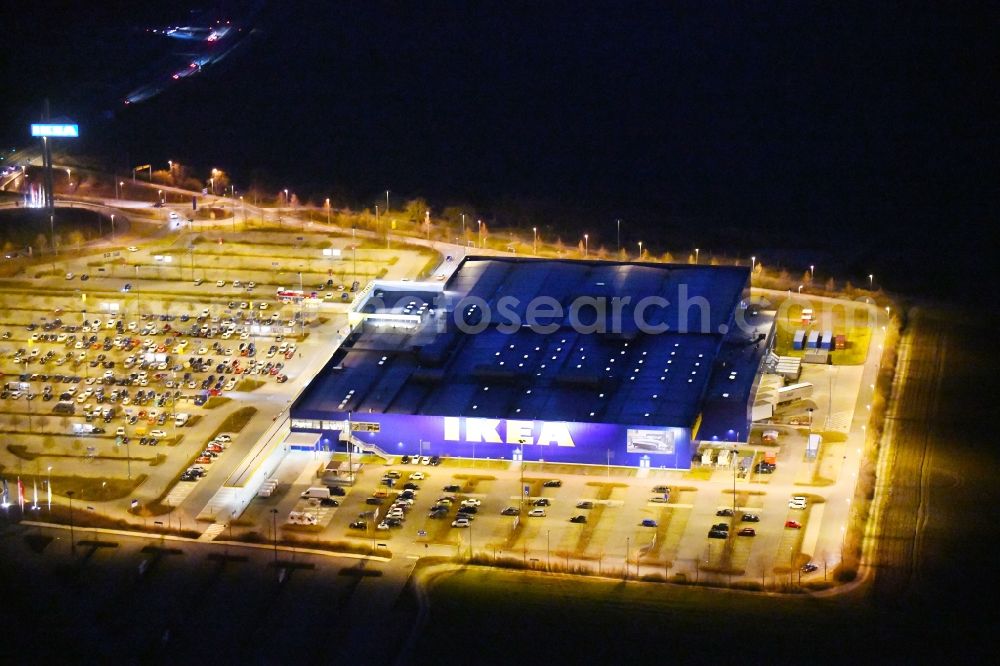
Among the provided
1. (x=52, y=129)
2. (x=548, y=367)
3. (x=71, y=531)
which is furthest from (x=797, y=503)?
(x=52, y=129)

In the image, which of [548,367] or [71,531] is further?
[548,367]

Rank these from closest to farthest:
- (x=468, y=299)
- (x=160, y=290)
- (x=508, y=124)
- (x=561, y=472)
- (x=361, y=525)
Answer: (x=361, y=525)
(x=561, y=472)
(x=468, y=299)
(x=160, y=290)
(x=508, y=124)

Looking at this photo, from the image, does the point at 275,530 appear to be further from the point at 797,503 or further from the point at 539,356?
the point at 797,503

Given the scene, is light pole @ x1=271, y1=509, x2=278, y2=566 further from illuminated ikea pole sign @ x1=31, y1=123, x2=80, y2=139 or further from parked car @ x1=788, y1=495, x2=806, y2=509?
illuminated ikea pole sign @ x1=31, y1=123, x2=80, y2=139

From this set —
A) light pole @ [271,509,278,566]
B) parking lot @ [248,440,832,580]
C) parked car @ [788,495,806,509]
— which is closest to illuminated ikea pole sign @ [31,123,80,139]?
parking lot @ [248,440,832,580]

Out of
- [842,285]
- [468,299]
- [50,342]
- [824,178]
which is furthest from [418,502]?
[824,178]

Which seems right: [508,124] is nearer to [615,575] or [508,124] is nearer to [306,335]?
[306,335]
